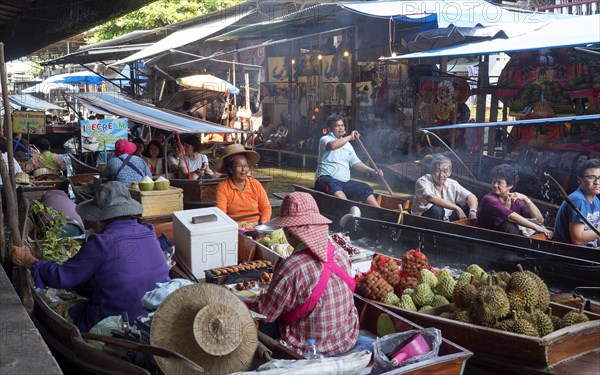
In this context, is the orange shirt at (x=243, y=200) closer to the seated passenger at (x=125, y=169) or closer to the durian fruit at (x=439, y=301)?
the seated passenger at (x=125, y=169)

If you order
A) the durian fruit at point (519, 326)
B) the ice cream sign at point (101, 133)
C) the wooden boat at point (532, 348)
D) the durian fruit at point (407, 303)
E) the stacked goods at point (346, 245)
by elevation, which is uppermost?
the ice cream sign at point (101, 133)

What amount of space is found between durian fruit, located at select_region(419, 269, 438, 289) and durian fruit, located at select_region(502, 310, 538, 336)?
2.95ft

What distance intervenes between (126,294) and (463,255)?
416cm

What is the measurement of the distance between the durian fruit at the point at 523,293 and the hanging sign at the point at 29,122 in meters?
9.89

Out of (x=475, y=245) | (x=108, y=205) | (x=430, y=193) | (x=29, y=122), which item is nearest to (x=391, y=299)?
(x=108, y=205)

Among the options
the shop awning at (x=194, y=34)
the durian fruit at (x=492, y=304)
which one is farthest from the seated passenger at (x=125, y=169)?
the durian fruit at (x=492, y=304)

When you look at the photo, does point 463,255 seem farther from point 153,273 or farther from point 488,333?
point 153,273

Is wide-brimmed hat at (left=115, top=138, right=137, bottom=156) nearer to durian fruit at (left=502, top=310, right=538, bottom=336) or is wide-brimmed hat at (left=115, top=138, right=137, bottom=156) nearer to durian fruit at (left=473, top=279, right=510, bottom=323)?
durian fruit at (left=473, top=279, right=510, bottom=323)

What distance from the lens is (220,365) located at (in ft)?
9.84

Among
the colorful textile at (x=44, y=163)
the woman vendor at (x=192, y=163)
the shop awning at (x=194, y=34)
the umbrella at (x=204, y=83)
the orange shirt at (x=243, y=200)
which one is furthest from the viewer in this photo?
the umbrella at (x=204, y=83)

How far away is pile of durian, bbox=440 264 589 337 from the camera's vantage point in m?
3.63

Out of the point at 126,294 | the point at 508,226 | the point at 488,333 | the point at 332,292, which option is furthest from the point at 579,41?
the point at 126,294

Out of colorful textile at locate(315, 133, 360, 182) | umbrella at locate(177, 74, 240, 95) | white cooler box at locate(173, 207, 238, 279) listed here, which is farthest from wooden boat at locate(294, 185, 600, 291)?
umbrella at locate(177, 74, 240, 95)

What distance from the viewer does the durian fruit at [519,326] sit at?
357 centimetres
